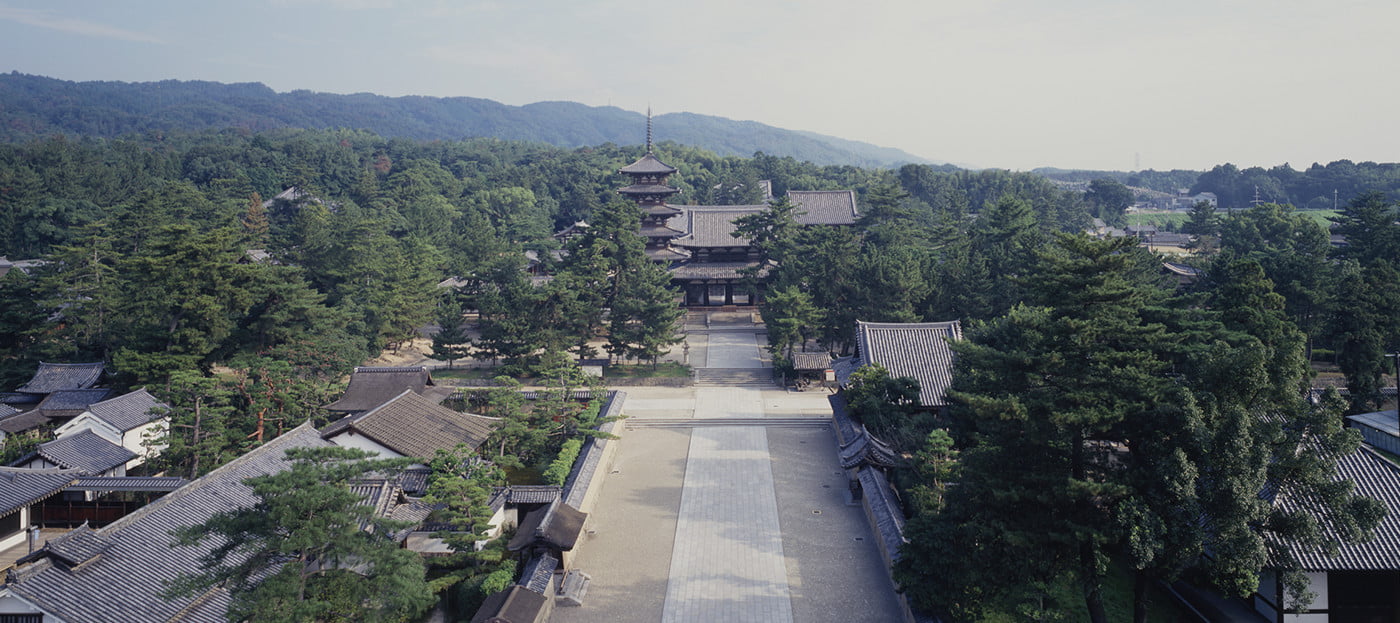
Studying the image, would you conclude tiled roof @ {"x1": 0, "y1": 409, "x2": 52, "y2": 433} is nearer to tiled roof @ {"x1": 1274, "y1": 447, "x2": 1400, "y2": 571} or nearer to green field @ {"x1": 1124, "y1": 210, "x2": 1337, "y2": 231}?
tiled roof @ {"x1": 1274, "y1": 447, "x2": 1400, "y2": 571}

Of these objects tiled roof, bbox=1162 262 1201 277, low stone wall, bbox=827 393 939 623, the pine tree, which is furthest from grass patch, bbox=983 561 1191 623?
tiled roof, bbox=1162 262 1201 277

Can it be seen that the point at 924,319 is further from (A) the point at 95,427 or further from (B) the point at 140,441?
(A) the point at 95,427

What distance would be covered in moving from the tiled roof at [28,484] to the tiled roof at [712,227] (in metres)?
30.8

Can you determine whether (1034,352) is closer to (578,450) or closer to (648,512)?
(648,512)

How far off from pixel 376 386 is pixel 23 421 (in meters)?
11.1

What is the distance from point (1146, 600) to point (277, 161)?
8834 cm

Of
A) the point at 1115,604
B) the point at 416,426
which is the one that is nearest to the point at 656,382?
the point at 416,426

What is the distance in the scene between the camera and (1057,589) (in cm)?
1477

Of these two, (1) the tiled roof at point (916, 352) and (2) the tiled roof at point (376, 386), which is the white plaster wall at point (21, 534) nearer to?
(2) the tiled roof at point (376, 386)

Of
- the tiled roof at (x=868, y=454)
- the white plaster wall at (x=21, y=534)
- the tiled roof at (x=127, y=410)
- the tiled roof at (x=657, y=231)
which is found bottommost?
the white plaster wall at (x=21, y=534)

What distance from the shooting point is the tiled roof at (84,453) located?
66.7ft

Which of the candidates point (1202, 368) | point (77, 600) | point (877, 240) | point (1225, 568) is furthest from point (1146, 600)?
point (877, 240)

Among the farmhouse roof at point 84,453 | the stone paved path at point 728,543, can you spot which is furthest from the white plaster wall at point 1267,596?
the farmhouse roof at point 84,453

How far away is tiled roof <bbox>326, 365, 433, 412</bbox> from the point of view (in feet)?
75.7
